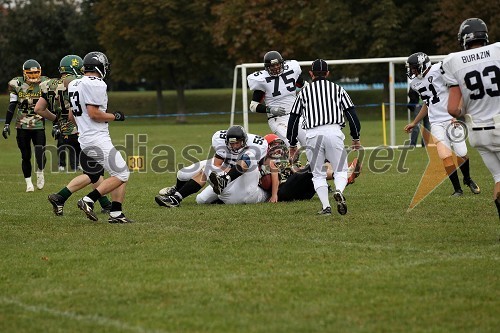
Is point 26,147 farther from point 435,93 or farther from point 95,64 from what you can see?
point 435,93

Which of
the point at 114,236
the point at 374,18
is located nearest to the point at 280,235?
the point at 114,236

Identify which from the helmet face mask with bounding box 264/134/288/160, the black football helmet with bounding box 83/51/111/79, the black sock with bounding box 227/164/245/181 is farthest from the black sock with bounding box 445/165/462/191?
the black football helmet with bounding box 83/51/111/79

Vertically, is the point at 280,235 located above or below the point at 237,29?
below

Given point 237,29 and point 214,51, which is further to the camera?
point 214,51

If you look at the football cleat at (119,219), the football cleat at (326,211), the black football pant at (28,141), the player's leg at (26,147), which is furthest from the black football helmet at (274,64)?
the player's leg at (26,147)

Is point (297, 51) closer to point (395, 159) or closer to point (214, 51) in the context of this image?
point (214, 51)

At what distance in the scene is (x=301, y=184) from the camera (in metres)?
11.3

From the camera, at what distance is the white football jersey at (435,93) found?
11.6 m

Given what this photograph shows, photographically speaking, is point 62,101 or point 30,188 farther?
point 30,188

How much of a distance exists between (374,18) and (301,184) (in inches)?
1107

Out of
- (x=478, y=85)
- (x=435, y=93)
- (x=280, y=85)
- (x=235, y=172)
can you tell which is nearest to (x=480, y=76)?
(x=478, y=85)

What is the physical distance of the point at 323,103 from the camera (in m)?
9.57

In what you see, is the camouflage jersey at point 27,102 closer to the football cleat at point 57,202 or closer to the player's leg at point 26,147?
the player's leg at point 26,147

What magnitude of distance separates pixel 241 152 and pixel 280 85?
2.08 m
